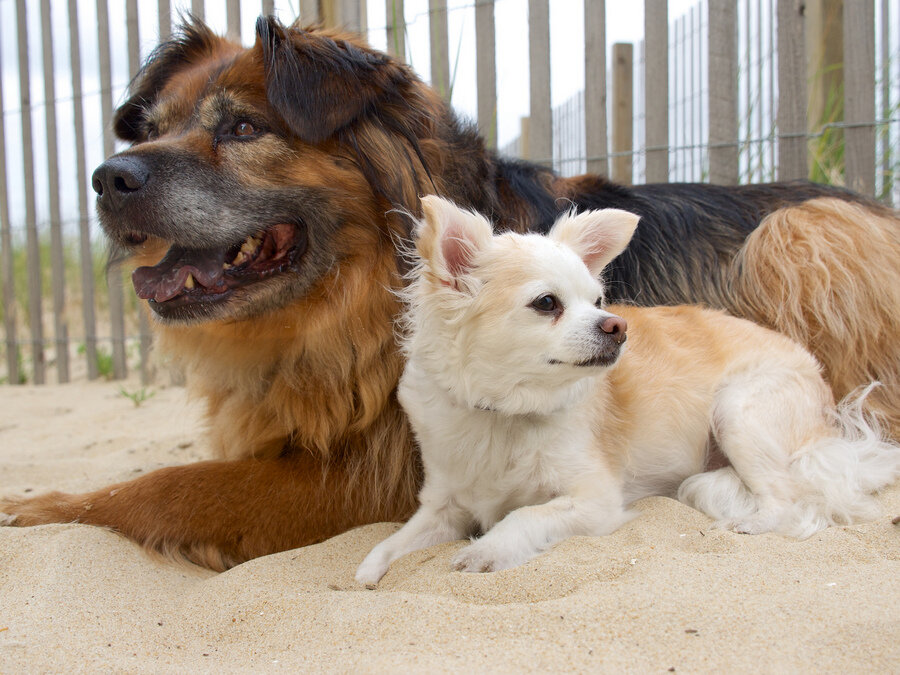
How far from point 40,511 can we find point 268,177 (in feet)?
4.59

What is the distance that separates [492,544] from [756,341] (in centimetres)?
137

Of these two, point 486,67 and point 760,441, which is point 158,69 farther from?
point 760,441

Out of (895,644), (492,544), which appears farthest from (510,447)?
(895,644)

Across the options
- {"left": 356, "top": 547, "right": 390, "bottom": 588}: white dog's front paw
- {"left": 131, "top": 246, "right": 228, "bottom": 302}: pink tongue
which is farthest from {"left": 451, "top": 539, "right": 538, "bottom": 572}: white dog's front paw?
{"left": 131, "top": 246, "right": 228, "bottom": 302}: pink tongue

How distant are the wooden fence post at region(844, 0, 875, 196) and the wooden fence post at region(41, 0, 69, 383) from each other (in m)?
6.03

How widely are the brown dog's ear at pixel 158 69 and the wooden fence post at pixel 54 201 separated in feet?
11.9

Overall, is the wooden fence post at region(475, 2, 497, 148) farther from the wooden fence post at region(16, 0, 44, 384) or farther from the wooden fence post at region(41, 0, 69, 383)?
the wooden fence post at region(16, 0, 44, 384)

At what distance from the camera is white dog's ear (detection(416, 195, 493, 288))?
83.8 inches

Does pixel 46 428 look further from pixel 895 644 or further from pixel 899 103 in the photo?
pixel 899 103

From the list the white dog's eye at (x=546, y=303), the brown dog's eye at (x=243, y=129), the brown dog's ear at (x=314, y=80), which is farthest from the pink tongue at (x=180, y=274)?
the white dog's eye at (x=546, y=303)

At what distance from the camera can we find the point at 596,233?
8.08 ft

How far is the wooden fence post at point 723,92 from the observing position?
4535 mm

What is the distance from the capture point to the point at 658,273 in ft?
11.3

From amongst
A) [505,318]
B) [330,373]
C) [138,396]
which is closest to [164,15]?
[138,396]
